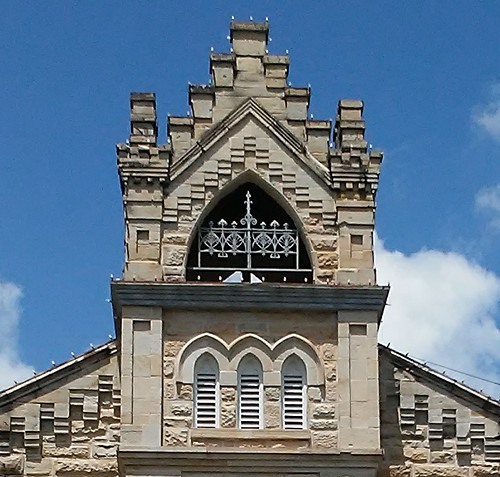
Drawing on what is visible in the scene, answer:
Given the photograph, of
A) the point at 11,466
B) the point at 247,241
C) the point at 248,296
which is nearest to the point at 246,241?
the point at 247,241

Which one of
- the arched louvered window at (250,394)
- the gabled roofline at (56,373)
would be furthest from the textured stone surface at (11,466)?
the arched louvered window at (250,394)

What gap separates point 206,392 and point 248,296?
1.64 m

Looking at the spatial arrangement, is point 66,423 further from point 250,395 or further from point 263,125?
point 263,125

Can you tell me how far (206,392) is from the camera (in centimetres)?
2725

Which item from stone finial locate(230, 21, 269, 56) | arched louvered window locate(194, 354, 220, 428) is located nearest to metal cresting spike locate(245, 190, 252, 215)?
stone finial locate(230, 21, 269, 56)

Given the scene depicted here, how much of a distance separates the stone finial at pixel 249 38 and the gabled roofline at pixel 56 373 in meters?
5.40

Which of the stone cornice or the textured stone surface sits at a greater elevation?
the stone cornice

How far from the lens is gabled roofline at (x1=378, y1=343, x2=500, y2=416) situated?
2794 centimetres

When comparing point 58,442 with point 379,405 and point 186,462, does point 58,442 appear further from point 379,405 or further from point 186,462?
point 379,405

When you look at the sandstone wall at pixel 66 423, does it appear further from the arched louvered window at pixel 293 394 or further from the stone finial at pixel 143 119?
the stone finial at pixel 143 119

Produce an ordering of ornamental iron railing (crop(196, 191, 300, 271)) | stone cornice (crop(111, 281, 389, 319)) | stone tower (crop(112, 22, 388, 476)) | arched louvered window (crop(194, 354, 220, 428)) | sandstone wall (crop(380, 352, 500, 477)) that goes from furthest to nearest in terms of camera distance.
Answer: ornamental iron railing (crop(196, 191, 300, 271))
sandstone wall (crop(380, 352, 500, 477))
stone cornice (crop(111, 281, 389, 319))
arched louvered window (crop(194, 354, 220, 428))
stone tower (crop(112, 22, 388, 476))

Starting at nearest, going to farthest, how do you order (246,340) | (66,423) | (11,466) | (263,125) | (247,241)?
(11,466) < (66,423) < (246,340) < (247,241) < (263,125)

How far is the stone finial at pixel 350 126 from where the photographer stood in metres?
28.7

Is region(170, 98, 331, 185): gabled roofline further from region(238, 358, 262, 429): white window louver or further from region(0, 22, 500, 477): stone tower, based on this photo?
region(238, 358, 262, 429): white window louver
